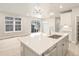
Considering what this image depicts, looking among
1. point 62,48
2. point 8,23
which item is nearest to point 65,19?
point 62,48

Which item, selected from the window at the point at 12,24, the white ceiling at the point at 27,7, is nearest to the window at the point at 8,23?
the window at the point at 12,24

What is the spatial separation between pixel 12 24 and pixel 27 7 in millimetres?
413

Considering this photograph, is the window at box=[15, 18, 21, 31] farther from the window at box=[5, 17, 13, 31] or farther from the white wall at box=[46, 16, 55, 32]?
the white wall at box=[46, 16, 55, 32]

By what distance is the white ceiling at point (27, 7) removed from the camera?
1.59 metres

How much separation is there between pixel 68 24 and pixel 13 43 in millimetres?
1141

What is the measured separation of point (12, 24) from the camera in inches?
66.0

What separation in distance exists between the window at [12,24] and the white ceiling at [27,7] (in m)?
0.13

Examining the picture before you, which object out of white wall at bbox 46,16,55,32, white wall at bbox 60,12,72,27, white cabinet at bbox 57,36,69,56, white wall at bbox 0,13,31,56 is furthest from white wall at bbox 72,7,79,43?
white wall at bbox 0,13,31,56

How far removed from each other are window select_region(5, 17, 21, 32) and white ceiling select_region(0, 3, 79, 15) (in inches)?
5.1

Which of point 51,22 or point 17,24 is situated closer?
point 17,24

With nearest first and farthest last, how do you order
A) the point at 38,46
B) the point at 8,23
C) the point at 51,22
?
the point at 38,46
the point at 8,23
the point at 51,22

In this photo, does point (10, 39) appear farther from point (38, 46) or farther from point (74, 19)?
point (74, 19)

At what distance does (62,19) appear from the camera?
1.84 meters

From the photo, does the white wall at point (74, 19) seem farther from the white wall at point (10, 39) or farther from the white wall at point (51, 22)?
the white wall at point (10, 39)
